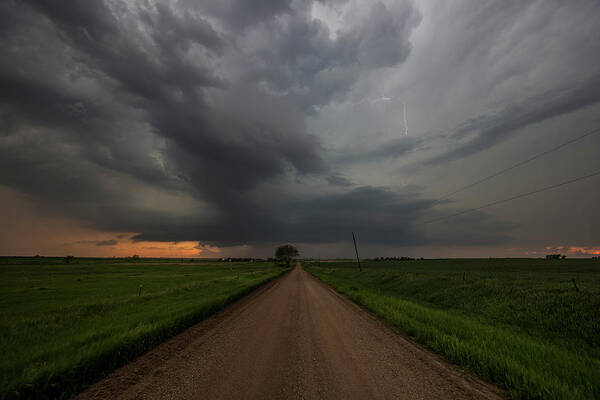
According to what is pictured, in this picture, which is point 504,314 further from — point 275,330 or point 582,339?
point 275,330

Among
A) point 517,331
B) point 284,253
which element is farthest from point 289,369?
point 284,253

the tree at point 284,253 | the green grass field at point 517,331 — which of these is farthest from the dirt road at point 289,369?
the tree at point 284,253

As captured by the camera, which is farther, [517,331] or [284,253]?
[284,253]

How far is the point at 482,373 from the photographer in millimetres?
5656

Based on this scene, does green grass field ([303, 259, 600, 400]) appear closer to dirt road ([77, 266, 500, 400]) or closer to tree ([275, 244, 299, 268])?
dirt road ([77, 266, 500, 400])

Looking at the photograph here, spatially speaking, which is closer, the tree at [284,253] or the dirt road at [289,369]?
the dirt road at [289,369]

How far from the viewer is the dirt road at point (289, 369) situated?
15.0 ft

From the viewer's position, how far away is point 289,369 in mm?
5633

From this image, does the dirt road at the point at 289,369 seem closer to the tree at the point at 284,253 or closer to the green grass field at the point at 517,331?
the green grass field at the point at 517,331

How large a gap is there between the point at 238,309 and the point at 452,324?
1087 centimetres

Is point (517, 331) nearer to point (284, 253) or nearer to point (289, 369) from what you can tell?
→ point (289, 369)

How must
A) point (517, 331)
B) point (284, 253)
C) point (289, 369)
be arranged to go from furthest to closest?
point (284, 253)
point (517, 331)
point (289, 369)

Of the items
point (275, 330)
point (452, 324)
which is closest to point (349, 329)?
point (275, 330)

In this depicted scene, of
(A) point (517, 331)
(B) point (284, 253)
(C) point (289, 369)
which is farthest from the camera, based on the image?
(B) point (284, 253)
